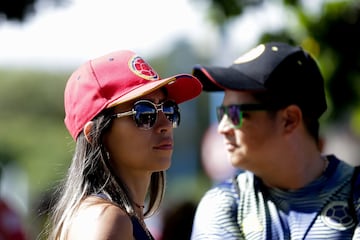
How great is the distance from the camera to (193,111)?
3006cm

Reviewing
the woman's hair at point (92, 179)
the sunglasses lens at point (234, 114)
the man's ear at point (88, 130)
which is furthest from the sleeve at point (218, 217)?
the man's ear at point (88, 130)

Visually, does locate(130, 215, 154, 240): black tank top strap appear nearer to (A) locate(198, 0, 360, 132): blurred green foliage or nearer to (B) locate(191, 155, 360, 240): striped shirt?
(B) locate(191, 155, 360, 240): striped shirt

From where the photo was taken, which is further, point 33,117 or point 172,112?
point 33,117

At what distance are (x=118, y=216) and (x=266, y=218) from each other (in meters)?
0.82

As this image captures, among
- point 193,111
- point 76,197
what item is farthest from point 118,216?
point 193,111

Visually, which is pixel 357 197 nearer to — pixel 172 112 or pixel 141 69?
pixel 172 112

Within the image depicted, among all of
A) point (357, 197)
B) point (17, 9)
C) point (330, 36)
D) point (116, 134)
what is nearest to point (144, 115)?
point (116, 134)

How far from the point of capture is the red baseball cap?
3324 millimetres

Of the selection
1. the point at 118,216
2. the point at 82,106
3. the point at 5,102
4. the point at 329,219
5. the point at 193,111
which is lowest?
the point at 5,102

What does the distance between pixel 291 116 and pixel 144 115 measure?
826mm

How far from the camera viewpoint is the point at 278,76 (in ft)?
12.8

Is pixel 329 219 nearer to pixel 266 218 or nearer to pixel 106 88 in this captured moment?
pixel 266 218

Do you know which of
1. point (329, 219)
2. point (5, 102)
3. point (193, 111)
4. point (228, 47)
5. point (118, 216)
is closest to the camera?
point (118, 216)

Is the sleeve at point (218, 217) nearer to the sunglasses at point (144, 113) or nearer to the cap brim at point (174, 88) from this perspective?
the cap brim at point (174, 88)
